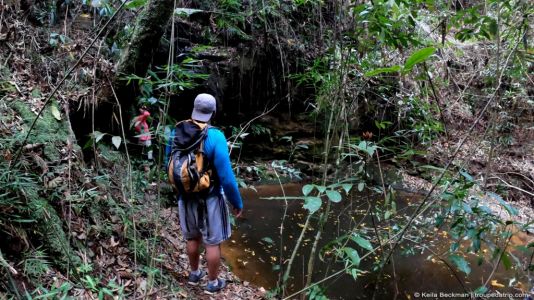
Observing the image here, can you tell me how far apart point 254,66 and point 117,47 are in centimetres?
346

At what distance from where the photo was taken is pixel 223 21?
6.25 meters

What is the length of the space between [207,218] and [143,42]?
78.9 inches

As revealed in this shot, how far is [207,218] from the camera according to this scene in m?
2.96

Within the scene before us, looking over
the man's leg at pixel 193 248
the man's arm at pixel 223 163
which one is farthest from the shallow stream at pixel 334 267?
the man's arm at pixel 223 163

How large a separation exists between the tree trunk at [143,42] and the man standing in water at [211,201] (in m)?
1.35

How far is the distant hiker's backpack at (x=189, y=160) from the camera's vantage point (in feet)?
8.95

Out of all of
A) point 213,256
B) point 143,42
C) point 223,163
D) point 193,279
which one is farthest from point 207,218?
point 143,42

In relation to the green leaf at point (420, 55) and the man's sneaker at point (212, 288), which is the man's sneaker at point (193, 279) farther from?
the green leaf at point (420, 55)

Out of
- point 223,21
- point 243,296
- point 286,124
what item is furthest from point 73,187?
point 286,124

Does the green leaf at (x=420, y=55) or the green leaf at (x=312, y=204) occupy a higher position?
the green leaf at (x=420, y=55)

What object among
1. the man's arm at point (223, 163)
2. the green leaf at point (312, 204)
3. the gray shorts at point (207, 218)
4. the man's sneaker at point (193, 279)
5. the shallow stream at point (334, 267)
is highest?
the green leaf at point (312, 204)

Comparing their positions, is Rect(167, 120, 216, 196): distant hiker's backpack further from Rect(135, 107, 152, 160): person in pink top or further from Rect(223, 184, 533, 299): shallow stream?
Rect(223, 184, 533, 299): shallow stream

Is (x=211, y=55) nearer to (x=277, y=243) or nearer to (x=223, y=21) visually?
(x=223, y=21)

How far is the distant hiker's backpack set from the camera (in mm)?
2727
